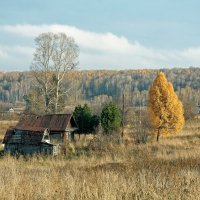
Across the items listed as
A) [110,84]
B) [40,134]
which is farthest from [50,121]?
[110,84]

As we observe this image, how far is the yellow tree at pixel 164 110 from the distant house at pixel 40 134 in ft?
30.6

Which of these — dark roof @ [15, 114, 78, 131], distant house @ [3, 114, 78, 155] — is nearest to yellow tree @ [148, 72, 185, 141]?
distant house @ [3, 114, 78, 155]

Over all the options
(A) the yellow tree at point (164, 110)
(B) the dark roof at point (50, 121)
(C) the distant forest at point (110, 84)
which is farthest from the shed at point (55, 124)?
(C) the distant forest at point (110, 84)

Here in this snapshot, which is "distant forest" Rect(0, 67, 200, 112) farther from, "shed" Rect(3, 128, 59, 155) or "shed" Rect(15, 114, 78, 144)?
"shed" Rect(3, 128, 59, 155)

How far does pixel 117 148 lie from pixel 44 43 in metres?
18.0

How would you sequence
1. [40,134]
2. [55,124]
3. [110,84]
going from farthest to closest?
1. [110,84]
2. [55,124]
3. [40,134]

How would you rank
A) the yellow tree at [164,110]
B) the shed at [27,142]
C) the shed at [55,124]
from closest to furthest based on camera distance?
the shed at [27,142], the yellow tree at [164,110], the shed at [55,124]

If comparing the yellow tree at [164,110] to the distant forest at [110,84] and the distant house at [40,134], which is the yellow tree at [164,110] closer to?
the distant house at [40,134]

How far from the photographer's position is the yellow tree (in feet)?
113

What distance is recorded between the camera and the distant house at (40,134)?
1366 inches

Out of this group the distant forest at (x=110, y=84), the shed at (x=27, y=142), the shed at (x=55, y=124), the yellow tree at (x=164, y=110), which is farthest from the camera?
the distant forest at (x=110, y=84)

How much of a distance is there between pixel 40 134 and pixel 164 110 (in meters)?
11.8

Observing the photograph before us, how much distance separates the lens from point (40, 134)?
35.3 meters

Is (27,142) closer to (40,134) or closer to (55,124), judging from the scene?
(40,134)
